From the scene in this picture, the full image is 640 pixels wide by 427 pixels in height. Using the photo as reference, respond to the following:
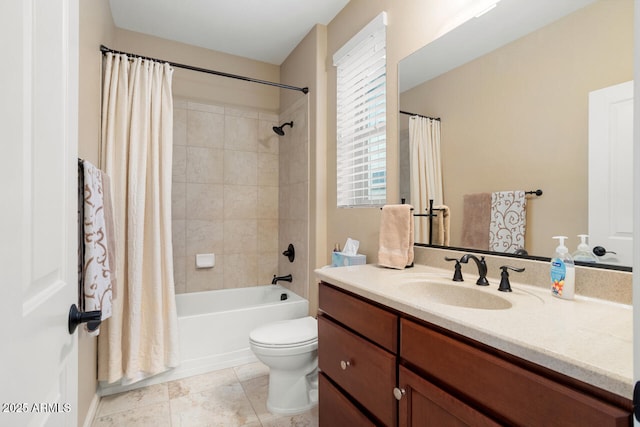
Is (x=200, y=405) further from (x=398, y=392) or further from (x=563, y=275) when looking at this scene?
(x=563, y=275)

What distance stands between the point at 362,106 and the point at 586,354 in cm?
179

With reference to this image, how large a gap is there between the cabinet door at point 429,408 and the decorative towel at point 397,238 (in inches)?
25.9

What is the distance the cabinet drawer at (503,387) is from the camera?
0.57 meters

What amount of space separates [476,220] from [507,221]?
143 millimetres

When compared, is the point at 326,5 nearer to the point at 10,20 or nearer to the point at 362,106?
the point at 362,106

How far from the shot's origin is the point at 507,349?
2.27ft

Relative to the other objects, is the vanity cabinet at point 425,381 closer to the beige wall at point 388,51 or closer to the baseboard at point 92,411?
the beige wall at point 388,51

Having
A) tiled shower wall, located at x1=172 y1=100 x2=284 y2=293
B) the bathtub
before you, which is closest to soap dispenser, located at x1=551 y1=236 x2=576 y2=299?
the bathtub

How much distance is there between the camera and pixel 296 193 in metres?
2.79

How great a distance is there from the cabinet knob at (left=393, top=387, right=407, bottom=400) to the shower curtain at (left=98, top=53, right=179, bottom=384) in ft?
5.59

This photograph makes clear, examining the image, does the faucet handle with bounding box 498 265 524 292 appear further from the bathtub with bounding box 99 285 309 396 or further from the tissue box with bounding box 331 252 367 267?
the bathtub with bounding box 99 285 309 396

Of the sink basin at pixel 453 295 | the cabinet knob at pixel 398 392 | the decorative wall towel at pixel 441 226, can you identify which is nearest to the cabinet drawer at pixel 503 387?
the cabinet knob at pixel 398 392

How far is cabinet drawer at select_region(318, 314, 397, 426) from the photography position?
1030mm

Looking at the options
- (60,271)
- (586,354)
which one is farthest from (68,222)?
(586,354)
